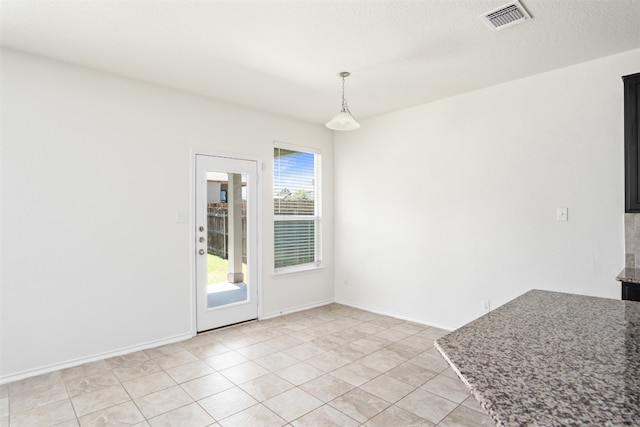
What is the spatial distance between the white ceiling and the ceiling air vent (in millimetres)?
42

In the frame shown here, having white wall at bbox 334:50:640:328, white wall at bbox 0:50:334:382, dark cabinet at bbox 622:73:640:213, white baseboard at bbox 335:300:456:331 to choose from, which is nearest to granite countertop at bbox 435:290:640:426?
dark cabinet at bbox 622:73:640:213

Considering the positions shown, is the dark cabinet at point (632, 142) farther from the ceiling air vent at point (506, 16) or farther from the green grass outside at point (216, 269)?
the green grass outside at point (216, 269)

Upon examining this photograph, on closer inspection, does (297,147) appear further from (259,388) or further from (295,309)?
(259,388)

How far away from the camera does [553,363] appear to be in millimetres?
923

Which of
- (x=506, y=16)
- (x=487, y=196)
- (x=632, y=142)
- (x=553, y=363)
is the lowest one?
(x=553, y=363)

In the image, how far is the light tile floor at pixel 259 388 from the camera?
2328 millimetres

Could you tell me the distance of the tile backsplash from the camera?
9.39 ft

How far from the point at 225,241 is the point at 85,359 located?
1.73m

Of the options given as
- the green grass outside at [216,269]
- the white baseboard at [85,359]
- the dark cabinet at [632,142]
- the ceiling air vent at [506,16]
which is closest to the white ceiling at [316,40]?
the ceiling air vent at [506,16]

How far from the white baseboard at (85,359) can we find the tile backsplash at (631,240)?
13.8 feet

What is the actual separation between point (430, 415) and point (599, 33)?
3.03 meters

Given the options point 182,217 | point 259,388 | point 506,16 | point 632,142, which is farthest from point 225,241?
point 632,142

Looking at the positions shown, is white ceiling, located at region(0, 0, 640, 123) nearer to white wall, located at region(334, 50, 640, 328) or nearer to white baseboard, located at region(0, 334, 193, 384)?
white wall, located at region(334, 50, 640, 328)

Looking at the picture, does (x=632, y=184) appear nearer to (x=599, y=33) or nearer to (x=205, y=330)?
(x=599, y=33)
